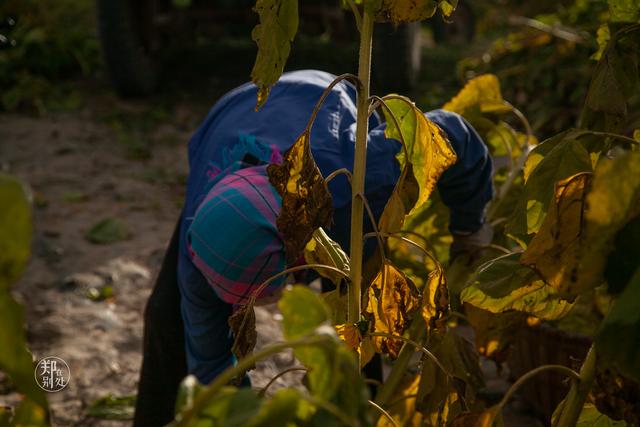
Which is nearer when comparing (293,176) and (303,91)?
(293,176)

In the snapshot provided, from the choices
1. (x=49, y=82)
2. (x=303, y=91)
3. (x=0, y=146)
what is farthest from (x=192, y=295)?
(x=49, y=82)

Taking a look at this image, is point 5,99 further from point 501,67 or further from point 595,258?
point 595,258

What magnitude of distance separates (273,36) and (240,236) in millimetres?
535

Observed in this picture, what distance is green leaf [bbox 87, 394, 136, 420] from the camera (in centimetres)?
210

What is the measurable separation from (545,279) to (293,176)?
308mm

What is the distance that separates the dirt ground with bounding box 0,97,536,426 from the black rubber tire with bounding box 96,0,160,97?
0.12m

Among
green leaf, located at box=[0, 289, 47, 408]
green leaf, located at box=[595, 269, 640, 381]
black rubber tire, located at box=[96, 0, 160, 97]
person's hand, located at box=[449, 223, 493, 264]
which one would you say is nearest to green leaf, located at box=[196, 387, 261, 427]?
green leaf, located at box=[0, 289, 47, 408]

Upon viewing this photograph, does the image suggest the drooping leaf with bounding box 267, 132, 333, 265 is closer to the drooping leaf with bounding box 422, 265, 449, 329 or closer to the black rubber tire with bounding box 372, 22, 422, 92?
the drooping leaf with bounding box 422, 265, 449, 329

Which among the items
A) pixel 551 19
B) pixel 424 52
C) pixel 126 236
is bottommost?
pixel 126 236

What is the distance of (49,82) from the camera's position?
4977 millimetres

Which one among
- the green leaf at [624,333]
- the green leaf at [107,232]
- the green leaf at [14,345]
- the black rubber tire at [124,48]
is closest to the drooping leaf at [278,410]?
the green leaf at [14,345]

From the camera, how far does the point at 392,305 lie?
3.09 ft

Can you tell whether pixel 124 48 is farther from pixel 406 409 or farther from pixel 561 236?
pixel 561 236

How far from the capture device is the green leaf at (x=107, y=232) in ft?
10.7
